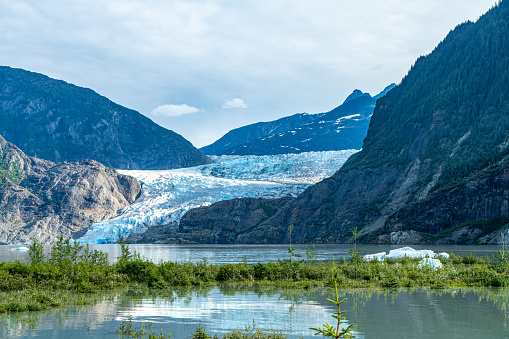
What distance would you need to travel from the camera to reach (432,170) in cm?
13888

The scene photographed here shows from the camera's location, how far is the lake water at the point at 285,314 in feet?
56.9

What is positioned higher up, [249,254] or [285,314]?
[285,314]

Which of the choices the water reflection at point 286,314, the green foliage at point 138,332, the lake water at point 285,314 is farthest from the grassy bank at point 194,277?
the green foliage at point 138,332

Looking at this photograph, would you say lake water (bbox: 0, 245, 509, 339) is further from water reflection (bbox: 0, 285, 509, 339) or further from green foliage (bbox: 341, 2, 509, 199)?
green foliage (bbox: 341, 2, 509, 199)

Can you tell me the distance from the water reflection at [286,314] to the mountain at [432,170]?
8432cm

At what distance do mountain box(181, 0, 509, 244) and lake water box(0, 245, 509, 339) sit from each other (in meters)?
84.4

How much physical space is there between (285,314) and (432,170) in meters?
127

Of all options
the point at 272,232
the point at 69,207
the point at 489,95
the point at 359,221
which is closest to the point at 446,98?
the point at 489,95

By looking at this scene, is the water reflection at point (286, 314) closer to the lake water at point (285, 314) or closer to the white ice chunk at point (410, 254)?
the lake water at point (285, 314)

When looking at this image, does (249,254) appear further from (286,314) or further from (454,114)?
(454,114)

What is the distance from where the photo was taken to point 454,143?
14538cm

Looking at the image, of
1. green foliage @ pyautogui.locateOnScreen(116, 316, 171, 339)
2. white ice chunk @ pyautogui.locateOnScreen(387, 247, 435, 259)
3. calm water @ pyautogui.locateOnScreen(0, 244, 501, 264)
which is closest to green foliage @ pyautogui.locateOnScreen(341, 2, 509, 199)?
calm water @ pyautogui.locateOnScreen(0, 244, 501, 264)

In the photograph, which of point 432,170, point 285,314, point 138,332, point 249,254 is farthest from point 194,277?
point 432,170

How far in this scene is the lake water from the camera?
1733 centimetres
